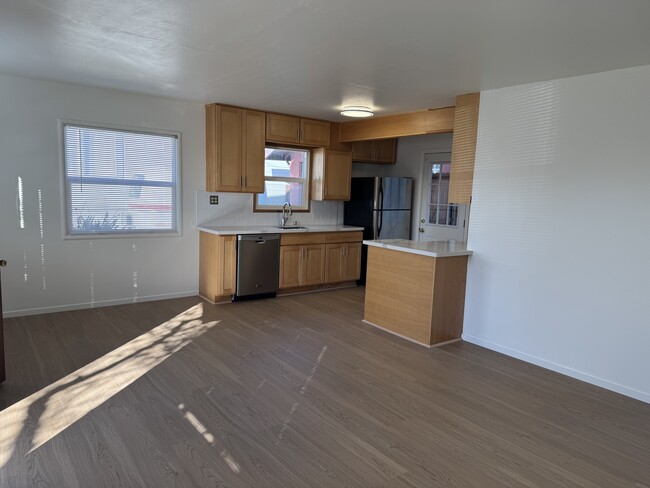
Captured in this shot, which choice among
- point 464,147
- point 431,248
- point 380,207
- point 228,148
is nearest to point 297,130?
point 228,148

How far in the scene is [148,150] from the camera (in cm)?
505

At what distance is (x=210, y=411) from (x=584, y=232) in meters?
3.01

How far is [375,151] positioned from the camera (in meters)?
6.88

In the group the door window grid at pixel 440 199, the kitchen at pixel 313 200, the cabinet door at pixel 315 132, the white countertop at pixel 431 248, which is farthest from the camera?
the door window grid at pixel 440 199

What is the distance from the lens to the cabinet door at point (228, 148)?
5.26 m

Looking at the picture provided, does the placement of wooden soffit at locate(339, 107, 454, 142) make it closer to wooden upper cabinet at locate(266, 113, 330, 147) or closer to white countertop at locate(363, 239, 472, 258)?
wooden upper cabinet at locate(266, 113, 330, 147)

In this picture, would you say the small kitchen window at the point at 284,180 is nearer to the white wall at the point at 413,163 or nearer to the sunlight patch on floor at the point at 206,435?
the white wall at the point at 413,163

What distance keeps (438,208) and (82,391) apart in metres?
5.06

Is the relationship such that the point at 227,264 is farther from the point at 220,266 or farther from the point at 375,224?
the point at 375,224

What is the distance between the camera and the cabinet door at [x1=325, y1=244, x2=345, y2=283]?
239 inches

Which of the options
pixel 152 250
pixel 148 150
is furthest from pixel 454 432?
pixel 148 150

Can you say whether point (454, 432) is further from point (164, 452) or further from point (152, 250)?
point (152, 250)

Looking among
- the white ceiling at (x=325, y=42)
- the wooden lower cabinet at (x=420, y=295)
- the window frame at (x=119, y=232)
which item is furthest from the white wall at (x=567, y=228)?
the window frame at (x=119, y=232)

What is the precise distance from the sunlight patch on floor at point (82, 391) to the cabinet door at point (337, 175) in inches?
116
